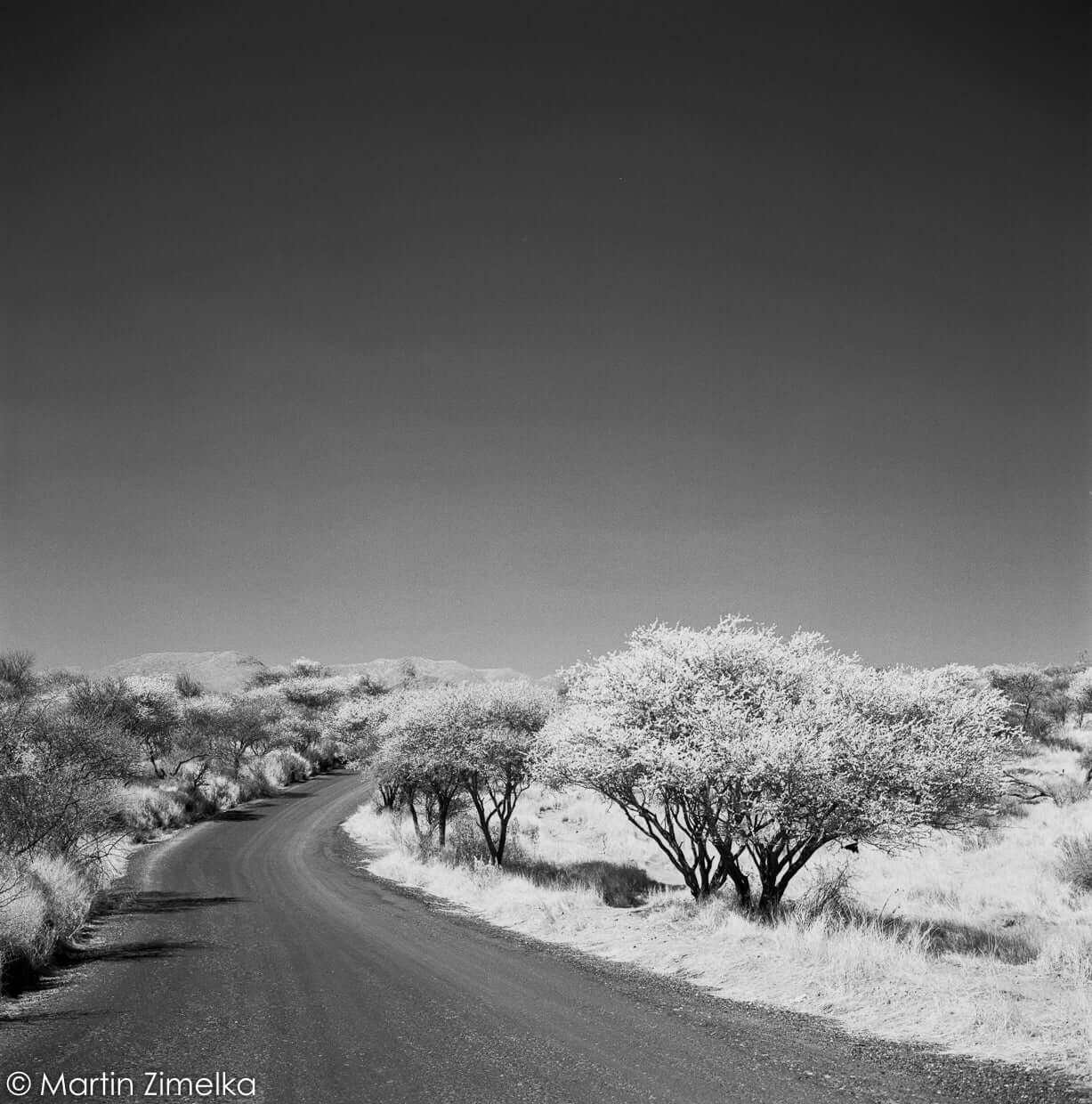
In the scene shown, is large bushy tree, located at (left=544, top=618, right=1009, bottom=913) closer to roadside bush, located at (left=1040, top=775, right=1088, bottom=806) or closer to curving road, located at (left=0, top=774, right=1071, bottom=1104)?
curving road, located at (left=0, top=774, right=1071, bottom=1104)

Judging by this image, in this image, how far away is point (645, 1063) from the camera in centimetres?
801

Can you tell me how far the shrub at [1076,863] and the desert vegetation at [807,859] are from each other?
9 cm

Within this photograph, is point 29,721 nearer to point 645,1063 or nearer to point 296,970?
point 296,970

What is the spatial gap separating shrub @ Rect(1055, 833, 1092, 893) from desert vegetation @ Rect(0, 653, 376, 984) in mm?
28508

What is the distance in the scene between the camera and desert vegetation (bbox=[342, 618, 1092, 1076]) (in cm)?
1070

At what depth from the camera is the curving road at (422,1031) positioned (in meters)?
7.33

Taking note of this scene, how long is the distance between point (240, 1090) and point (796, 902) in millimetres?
14498

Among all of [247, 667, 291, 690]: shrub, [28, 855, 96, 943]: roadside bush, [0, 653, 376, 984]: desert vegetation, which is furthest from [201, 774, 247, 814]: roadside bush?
[247, 667, 291, 690]: shrub

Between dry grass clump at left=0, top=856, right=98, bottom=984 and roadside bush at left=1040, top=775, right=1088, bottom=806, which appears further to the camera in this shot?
roadside bush at left=1040, top=775, right=1088, bottom=806

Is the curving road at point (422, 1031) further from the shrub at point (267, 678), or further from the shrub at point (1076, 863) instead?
the shrub at point (267, 678)

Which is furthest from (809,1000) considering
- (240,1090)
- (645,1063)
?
(240,1090)

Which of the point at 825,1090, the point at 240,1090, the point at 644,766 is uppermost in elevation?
the point at 644,766

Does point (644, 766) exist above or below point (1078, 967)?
above

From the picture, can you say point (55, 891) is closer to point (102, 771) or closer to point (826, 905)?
point (102, 771)
